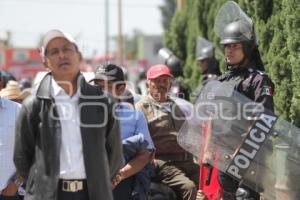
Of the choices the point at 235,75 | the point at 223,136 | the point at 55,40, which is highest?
the point at 55,40

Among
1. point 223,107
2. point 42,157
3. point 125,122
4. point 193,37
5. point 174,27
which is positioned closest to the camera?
point 42,157

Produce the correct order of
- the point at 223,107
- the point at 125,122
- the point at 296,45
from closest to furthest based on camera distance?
the point at 223,107
the point at 125,122
the point at 296,45

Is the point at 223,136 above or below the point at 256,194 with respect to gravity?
above

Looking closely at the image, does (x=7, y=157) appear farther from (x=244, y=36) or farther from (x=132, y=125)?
(x=244, y=36)

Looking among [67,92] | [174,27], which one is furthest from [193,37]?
[67,92]

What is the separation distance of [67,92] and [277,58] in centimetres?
292

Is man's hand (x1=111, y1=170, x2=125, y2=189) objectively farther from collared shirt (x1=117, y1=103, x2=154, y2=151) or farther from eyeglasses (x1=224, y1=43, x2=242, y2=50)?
eyeglasses (x1=224, y1=43, x2=242, y2=50)

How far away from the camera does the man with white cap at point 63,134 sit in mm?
3725

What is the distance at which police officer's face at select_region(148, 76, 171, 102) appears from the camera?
6.07 metres

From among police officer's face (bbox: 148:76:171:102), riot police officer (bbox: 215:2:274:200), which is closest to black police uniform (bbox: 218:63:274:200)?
riot police officer (bbox: 215:2:274:200)

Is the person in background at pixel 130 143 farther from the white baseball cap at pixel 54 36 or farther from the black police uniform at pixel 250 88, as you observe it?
the white baseball cap at pixel 54 36

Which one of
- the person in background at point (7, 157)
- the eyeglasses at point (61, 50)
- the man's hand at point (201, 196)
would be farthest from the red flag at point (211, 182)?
the eyeglasses at point (61, 50)

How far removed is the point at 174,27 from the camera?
12.1m

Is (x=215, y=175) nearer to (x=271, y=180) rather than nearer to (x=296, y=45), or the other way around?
(x=271, y=180)
